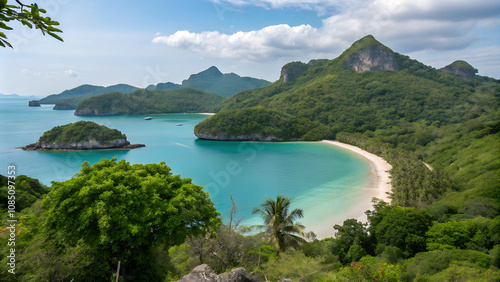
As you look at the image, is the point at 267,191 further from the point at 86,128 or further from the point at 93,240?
the point at 86,128

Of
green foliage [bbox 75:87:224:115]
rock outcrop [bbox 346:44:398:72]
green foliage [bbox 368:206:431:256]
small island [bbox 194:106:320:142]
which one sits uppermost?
rock outcrop [bbox 346:44:398:72]

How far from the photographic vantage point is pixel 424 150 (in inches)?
2096

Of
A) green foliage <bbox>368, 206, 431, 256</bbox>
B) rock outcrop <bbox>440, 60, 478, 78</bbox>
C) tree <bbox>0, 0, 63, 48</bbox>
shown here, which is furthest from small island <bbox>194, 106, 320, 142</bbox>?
rock outcrop <bbox>440, 60, 478, 78</bbox>

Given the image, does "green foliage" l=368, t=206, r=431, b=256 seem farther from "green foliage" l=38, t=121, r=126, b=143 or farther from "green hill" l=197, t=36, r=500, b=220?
"green foliage" l=38, t=121, r=126, b=143

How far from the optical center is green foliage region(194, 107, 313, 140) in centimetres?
7875

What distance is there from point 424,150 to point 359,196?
32.1 meters

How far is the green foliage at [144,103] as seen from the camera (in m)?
146

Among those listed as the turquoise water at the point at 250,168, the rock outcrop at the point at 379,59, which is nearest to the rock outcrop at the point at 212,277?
the turquoise water at the point at 250,168

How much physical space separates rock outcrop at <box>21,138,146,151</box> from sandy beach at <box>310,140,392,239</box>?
5497 cm

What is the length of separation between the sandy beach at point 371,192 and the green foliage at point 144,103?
144m

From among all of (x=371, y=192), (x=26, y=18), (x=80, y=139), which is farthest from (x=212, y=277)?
(x=80, y=139)

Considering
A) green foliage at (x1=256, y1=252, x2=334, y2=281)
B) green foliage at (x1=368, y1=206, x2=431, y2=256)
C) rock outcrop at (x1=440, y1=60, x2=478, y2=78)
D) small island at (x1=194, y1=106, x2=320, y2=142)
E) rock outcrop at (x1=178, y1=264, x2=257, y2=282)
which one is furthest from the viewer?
rock outcrop at (x1=440, y1=60, x2=478, y2=78)

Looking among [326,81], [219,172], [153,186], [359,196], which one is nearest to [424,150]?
[359,196]

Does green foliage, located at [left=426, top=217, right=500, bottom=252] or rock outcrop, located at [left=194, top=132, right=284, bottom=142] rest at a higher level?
rock outcrop, located at [left=194, top=132, right=284, bottom=142]
